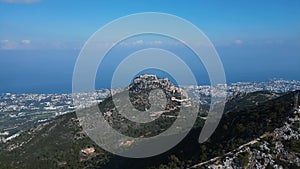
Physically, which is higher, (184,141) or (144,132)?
(144,132)

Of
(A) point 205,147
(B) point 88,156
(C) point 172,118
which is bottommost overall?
(A) point 205,147

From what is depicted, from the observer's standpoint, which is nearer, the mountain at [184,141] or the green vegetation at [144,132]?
the mountain at [184,141]

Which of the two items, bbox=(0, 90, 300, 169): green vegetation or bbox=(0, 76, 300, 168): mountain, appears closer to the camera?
bbox=(0, 76, 300, 168): mountain

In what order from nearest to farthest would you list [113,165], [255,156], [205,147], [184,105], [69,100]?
[255,156] → [205,147] → [113,165] → [184,105] → [69,100]

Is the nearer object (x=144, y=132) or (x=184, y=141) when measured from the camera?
(x=184, y=141)

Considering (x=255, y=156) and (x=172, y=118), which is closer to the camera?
(x=255, y=156)

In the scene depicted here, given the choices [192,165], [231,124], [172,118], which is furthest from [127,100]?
[192,165]

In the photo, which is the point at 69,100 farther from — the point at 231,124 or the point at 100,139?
the point at 231,124

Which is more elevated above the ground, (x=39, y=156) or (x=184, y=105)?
(x=184, y=105)
